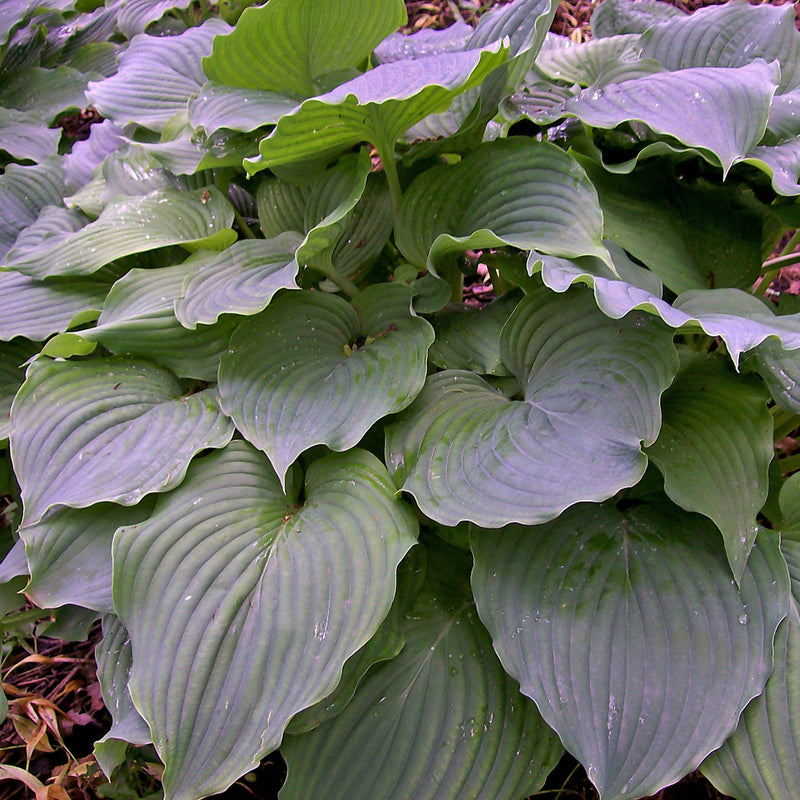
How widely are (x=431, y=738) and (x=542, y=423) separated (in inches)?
20.2

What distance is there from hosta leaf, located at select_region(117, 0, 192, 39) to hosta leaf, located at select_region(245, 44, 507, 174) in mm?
1506

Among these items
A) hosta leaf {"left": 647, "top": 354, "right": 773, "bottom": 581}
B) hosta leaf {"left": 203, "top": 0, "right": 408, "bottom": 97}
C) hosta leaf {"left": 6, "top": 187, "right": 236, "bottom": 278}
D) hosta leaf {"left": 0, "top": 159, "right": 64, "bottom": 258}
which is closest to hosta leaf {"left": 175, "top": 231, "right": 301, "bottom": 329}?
hosta leaf {"left": 6, "top": 187, "right": 236, "bottom": 278}

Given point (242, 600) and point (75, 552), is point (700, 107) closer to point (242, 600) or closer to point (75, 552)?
point (242, 600)

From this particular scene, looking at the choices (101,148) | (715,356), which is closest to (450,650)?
(715,356)

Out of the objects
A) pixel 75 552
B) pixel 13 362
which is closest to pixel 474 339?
pixel 75 552

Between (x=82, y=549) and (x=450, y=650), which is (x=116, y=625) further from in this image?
(x=450, y=650)

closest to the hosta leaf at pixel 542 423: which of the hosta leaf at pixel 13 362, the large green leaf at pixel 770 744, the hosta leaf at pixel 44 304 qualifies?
the large green leaf at pixel 770 744

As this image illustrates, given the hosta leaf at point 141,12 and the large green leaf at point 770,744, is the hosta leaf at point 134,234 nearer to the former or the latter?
the hosta leaf at point 141,12

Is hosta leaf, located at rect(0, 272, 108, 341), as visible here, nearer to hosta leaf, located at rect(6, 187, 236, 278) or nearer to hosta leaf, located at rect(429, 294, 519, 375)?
hosta leaf, located at rect(6, 187, 236, 278)

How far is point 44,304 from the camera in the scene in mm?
1428

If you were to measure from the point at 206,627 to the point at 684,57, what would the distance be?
61.2 inches

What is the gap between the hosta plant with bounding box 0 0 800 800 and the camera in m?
0.93

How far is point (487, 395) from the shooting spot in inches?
46.3

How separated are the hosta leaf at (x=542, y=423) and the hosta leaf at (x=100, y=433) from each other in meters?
0.36
